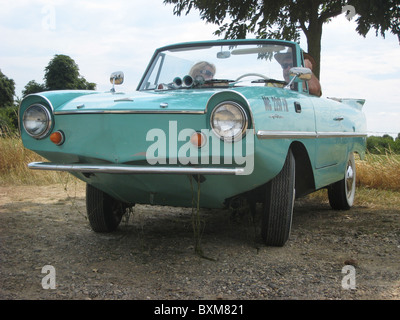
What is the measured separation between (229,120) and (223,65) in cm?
156

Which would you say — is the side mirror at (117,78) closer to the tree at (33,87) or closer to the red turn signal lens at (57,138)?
the red turn signal lens at (57,138)

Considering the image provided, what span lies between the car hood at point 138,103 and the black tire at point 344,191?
8.43 feet

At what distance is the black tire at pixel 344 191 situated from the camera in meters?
5.51

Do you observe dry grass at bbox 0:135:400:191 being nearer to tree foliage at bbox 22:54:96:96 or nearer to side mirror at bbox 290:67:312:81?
side mirror at bbox 290:67:312:81

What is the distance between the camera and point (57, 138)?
337cm

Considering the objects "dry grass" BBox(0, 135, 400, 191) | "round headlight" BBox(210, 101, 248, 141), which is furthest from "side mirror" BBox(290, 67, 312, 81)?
"dry grass" BBox(0, 135, 400, 191)

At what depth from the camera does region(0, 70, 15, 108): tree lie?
41334mm

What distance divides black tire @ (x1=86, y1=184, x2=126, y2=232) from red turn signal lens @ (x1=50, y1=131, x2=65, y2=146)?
826mm

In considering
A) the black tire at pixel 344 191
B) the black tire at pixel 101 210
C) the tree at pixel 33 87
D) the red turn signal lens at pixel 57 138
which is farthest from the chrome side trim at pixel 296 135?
the tree at pixel 33 87

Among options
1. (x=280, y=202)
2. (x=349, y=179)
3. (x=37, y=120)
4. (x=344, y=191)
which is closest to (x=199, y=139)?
(x=280, y=202)

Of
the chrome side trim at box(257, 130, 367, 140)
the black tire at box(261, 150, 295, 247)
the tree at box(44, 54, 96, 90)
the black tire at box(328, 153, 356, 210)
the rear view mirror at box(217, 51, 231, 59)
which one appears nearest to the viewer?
the chrome side trim at box(257, 130, 367, 140)

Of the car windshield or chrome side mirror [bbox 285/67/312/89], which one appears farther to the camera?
the car windshield
